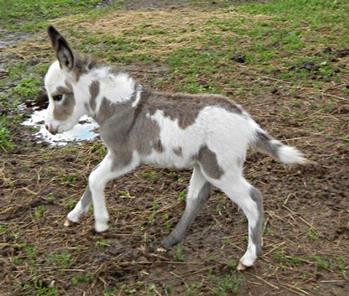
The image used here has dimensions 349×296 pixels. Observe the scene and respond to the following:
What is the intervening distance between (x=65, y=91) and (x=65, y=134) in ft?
7.08

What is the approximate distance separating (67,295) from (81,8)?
28.8 feet

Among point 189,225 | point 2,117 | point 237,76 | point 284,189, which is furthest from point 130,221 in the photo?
point 237,76

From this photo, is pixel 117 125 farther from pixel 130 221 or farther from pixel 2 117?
pixel 2 117

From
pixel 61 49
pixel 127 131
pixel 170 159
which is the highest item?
pixel 61 49

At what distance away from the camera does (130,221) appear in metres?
4.75

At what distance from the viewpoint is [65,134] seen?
6340mm

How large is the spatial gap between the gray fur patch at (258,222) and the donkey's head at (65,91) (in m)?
1.41

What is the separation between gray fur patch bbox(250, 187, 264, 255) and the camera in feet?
13.0

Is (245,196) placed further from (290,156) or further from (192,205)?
(192,205)

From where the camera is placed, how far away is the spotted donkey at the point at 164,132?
392cm

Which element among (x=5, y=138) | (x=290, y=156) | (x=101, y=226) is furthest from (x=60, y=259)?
(x=5, y=138)

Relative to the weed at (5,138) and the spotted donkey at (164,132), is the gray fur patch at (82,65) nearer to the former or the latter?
the spotted donkey at (164,132)

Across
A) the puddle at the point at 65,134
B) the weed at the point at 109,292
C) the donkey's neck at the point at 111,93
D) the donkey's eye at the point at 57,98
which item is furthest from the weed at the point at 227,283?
the puddle at the point at 65,134

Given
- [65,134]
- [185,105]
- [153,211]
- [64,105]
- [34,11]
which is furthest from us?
[34,11]
